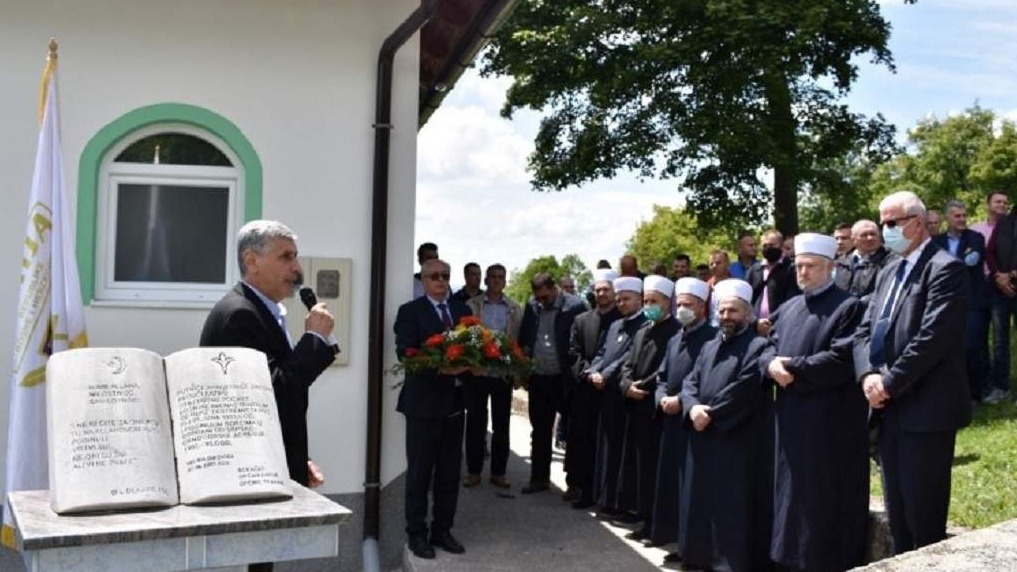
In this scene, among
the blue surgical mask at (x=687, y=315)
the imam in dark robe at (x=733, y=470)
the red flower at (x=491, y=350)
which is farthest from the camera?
the blue surgical mask at (x=687, y=315)

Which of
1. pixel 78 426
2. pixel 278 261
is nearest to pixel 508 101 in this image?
pixel 278 261

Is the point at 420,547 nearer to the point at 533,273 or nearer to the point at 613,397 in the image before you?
the point at 613,397

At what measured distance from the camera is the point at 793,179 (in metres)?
18.4

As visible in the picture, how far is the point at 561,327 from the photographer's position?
10.3 metres

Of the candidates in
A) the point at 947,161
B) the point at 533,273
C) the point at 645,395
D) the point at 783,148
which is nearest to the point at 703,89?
the point at 783,148

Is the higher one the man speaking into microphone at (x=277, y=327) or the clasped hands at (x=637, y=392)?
the man speaking into microphone at (x=277, y=327)

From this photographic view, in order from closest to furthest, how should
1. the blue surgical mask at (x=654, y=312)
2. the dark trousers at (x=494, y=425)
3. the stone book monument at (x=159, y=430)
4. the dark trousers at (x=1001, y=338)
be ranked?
the stone book monument at (x=159, y=430) < the blue surgical mask at (x=654, y=312) < the dark trousers at (x=494, y=425) < the dark trousers at (x=1001, y=338)

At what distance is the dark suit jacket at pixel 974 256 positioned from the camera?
10367 mm

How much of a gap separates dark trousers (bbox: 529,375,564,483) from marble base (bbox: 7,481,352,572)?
6653 millimetres

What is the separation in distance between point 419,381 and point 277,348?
2.82 m

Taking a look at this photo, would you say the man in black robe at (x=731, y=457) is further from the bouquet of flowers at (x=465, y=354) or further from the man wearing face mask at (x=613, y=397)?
the man wearing face mask at (x=613, y=397)

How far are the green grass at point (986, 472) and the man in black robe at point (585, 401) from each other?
2514mm

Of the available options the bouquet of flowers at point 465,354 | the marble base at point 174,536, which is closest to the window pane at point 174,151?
the bouquet of flowers at point 465,354

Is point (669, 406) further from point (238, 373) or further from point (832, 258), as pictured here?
point (238, 373)
